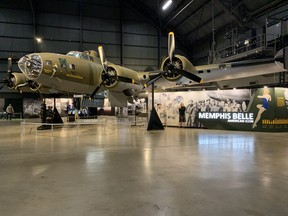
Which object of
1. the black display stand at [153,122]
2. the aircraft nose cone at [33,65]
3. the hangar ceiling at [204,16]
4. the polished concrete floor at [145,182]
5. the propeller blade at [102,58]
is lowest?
the polished concrete floor at [145,182]

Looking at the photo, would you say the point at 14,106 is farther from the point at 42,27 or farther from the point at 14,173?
the point at 14,173

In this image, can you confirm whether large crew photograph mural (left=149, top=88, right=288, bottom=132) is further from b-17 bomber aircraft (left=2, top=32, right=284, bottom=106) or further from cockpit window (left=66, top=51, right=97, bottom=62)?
cockpit window (left=66, top=51, right=97, bottom=62)

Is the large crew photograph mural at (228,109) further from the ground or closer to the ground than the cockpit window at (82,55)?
closer to the ground

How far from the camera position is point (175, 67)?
13531mm

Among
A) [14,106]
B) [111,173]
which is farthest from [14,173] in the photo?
[14,106]

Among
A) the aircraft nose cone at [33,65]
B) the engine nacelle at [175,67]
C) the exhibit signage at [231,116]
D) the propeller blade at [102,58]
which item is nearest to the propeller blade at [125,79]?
the propeller blade at [102,58]

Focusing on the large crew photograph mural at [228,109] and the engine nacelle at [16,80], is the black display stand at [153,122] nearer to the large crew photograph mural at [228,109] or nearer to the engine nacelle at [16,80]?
the large crew photograph mural at [228,109]

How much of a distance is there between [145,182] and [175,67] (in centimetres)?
942

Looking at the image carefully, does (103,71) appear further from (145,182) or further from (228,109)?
(145,182)

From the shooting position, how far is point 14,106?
33.1 meters

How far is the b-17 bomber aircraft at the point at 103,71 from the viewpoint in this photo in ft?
41.9

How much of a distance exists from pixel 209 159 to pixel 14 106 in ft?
108

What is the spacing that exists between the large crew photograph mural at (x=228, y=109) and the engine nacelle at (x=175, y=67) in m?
3.41

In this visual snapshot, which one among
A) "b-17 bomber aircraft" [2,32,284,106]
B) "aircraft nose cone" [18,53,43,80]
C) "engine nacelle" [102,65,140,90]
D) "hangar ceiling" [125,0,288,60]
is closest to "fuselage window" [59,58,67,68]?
"b-17 bomber aircraft" [2,32,284,106]
